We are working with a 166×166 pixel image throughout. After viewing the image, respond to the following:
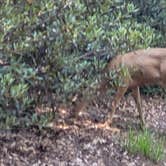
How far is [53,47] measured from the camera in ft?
20.7

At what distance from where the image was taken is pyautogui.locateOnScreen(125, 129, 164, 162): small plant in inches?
295

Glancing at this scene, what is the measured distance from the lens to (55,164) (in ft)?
22.7

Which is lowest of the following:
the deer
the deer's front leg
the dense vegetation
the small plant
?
the small plant

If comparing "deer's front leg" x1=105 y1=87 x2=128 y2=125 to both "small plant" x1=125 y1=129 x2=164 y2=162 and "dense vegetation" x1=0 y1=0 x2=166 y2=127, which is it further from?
"dense vegetation" x1=0 y1=0 x2=166 y2=127

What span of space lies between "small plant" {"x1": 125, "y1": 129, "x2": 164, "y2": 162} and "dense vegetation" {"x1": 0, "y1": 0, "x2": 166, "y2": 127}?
1.03 meters

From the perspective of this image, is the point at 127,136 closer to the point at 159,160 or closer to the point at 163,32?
the point at 159,160

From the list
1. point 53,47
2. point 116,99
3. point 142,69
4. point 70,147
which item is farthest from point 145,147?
point 53,47

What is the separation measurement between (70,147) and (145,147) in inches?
35.5

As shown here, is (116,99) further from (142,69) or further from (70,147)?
(70,147)

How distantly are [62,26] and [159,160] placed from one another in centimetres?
227

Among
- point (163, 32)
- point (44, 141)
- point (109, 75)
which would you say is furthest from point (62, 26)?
point (163, 32)

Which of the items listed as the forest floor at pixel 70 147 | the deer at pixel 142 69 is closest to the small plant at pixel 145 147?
the forest floor at pixel 70 147

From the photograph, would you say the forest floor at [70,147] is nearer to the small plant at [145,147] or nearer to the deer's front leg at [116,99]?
the small plant at [145,147]

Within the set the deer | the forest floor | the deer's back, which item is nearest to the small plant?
the forest floor
